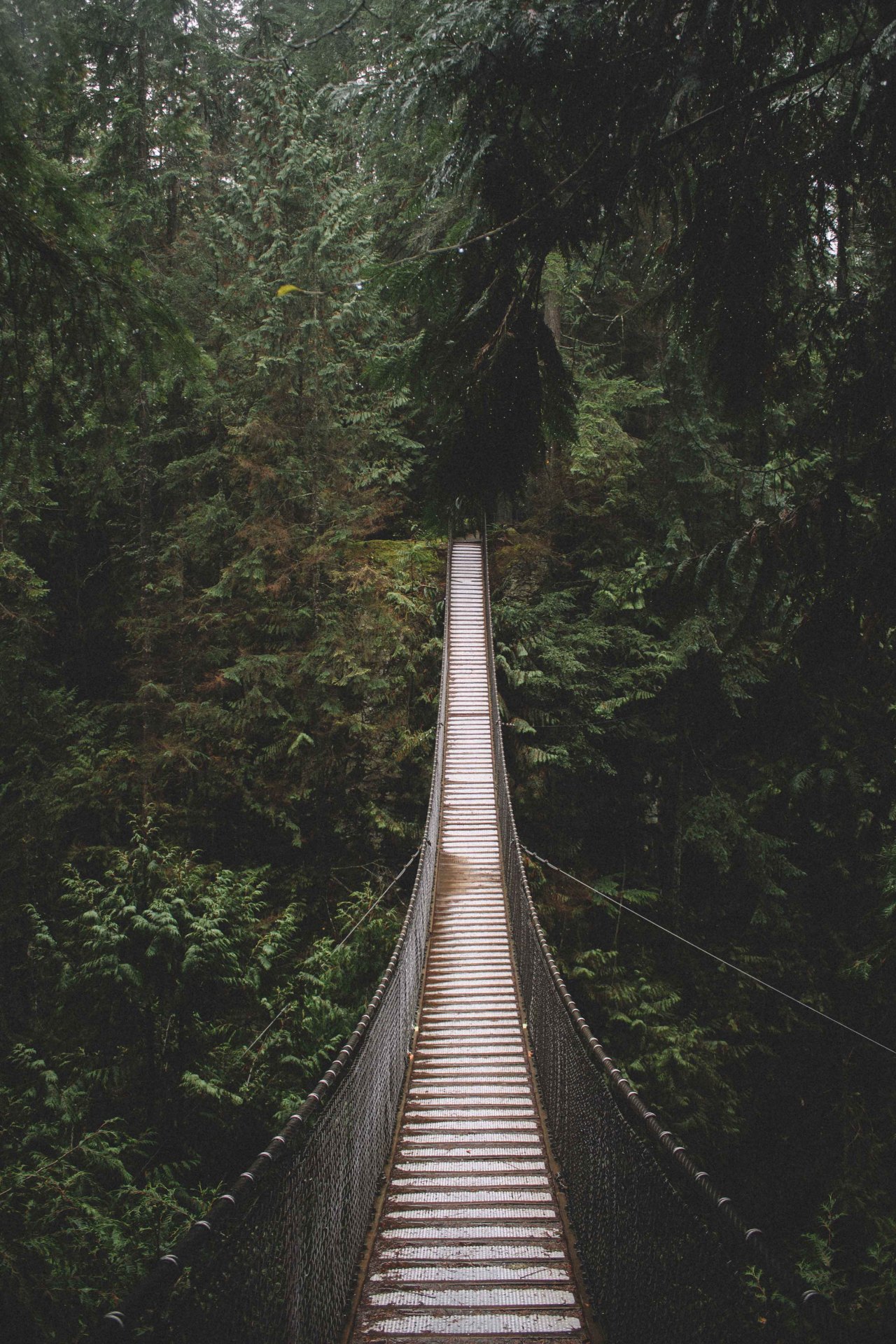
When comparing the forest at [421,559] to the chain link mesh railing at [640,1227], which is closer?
the chain link mesh railing at [640,1227]

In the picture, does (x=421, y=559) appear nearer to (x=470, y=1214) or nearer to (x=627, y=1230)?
(x=470, y=1214)

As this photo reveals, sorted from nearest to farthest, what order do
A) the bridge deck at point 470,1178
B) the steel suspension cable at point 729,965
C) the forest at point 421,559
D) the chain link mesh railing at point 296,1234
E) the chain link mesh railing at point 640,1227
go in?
the chain link mesh railing at point 296,1234 → the chain link mesh railing at point 640,1227 → the forest at point 421,559 → the bridge deck at point 470,1178 → the steel suspension cable at point 729,965

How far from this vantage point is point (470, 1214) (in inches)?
130

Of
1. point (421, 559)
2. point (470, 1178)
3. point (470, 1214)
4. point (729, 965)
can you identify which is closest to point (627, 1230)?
point (470, 1214)

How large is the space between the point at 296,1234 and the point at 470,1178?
1672 mm

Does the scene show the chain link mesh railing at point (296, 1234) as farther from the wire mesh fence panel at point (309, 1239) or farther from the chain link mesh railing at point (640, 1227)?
the chain link mesh railing at point (640, 1227)

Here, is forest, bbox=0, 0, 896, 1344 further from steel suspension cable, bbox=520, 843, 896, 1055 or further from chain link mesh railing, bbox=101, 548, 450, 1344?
chain link mesh railing, bbox=101, 548, 450, 1344

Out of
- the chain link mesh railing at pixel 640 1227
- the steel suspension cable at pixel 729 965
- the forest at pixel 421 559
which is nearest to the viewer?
the chain link mesh railing at pixel 640 1227

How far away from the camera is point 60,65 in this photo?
268 cm

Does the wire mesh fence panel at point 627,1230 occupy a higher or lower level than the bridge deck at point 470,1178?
higher

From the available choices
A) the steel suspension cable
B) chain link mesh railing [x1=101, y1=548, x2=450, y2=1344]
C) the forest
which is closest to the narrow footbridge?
chain link mesh railing [x1=101, y1=548, x2=450, y2=1344]

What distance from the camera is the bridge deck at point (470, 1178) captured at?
105 inches

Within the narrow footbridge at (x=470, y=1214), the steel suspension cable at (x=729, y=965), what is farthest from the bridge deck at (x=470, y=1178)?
the steel suspension cable at (x=729, y=965)

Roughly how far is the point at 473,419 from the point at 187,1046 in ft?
15.8
